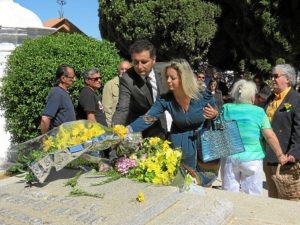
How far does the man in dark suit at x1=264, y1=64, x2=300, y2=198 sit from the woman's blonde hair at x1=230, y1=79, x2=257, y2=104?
34 centimetres

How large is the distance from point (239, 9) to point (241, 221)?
1205cm

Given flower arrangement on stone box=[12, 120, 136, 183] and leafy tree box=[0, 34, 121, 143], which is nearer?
flower arrangement on stone box=[12, 120, 136, 183]

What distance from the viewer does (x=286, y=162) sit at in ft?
13.2

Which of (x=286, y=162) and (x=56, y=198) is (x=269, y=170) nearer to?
(x=286, y=162)

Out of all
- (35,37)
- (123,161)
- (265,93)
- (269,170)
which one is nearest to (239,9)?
(265,93)

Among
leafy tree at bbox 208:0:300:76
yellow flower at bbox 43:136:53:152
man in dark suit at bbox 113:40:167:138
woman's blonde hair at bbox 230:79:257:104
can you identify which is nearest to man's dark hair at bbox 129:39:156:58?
man in dark suit at bbox 113:40:167:138

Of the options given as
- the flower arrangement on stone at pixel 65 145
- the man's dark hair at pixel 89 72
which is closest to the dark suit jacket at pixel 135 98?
the flower arrangement on stone at pixel 65 145

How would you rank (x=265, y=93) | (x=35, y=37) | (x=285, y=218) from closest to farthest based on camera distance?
1. (x=285, y=218)
2. (x=35, y=37)
3. (x=265, y=93)

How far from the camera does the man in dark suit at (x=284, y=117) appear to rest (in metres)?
4.07

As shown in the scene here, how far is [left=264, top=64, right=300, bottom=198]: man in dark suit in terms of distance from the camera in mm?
4074

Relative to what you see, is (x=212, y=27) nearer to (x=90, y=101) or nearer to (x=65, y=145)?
(x=90, y=101)

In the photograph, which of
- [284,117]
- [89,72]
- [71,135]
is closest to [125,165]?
[71,135]

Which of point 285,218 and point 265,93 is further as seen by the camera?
point 265,93

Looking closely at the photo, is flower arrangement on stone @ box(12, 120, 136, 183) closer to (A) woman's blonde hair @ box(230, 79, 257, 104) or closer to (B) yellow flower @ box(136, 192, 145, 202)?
(B) yellow flower @ box(136, 192, 145, 202)
